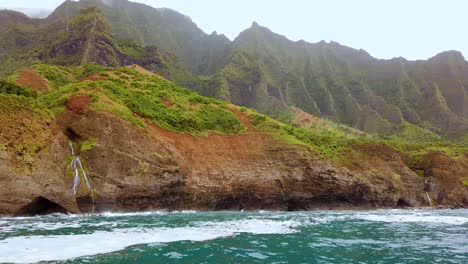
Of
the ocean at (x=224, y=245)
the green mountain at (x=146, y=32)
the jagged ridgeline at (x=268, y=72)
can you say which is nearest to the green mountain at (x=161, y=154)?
the jagged ridgeline at (x=268, y=72)

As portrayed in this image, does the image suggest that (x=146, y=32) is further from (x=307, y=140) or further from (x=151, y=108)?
(x=307, y=140)

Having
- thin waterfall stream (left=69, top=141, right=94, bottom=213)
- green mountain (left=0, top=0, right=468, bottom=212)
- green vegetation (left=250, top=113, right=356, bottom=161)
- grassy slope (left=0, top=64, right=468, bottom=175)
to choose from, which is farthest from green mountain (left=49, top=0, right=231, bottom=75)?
thin waterfall stream (left=69, top=141, right=94, bottom=213)

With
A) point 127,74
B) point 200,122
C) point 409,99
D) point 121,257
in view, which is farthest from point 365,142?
point 409,99

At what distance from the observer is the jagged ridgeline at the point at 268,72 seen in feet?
335

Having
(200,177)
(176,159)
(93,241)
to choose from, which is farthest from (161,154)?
(93,241)

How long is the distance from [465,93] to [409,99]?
81.5ft

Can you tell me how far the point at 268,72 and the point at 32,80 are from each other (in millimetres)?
127437

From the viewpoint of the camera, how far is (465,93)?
16512cm

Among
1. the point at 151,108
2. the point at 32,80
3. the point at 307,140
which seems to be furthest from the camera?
the point at 32,80

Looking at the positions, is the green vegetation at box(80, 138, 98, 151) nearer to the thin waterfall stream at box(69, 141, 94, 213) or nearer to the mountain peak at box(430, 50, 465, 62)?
the thin waterfall stream at box(69, 141, 94, 213)

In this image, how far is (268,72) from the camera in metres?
173

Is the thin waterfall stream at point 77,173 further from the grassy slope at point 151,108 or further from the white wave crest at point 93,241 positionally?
the white wave crest at point 93,241

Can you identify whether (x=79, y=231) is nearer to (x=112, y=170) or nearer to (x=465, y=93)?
(x=112, y=170)

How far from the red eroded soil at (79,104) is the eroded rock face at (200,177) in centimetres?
56
